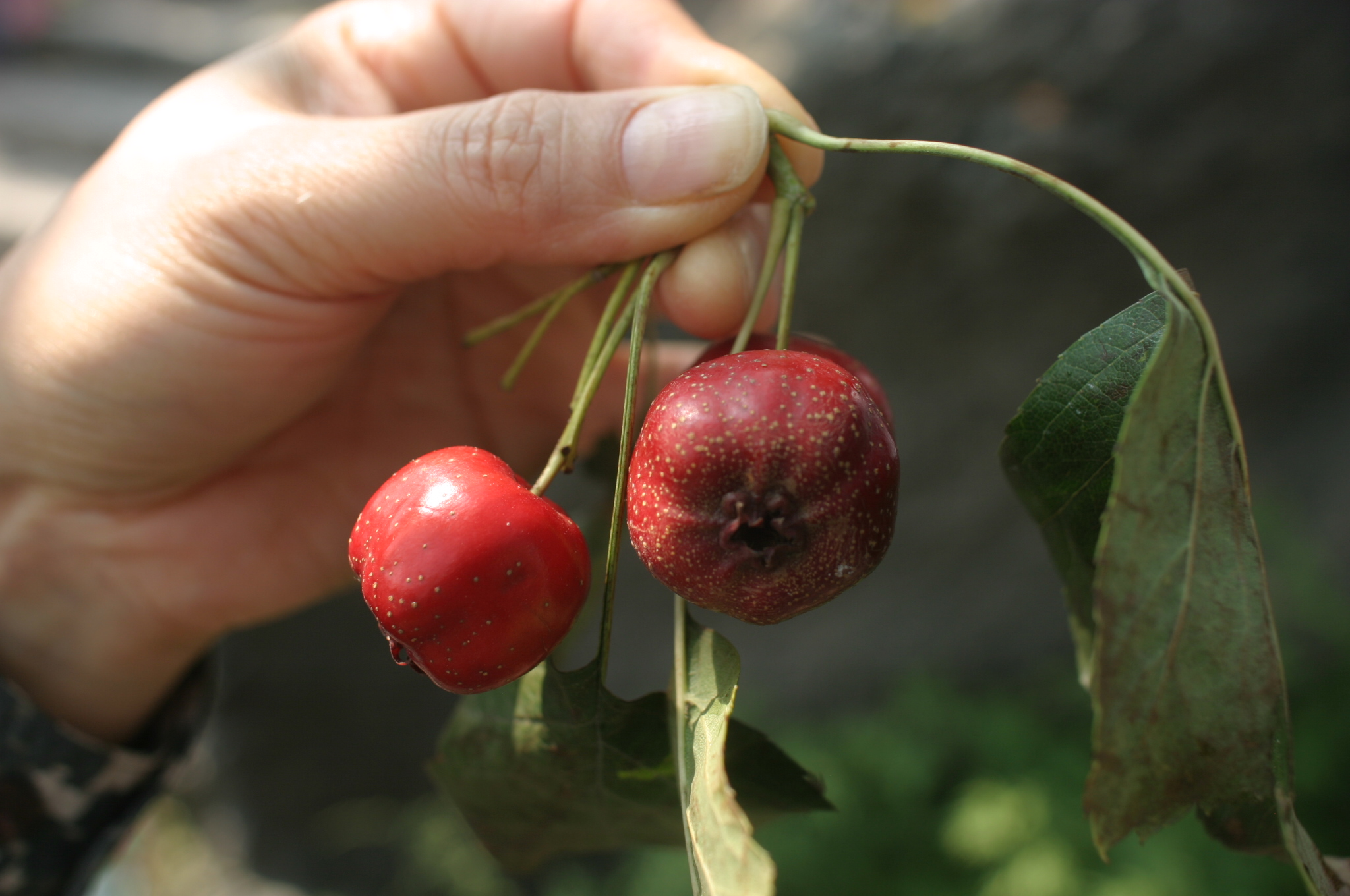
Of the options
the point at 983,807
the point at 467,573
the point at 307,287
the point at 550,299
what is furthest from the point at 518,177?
the point at 983,807

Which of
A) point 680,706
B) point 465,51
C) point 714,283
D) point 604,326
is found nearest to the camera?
point 680,706

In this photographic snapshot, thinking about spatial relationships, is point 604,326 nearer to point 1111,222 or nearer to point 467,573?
point 467,573

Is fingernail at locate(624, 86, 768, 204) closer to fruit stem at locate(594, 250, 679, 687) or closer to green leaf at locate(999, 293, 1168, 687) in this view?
fruit stem at locate(594, 250, 679, 687)

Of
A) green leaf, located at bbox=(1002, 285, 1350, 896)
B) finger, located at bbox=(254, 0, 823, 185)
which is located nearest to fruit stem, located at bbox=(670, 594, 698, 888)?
green leaf, located at bbox=(1002, 285, 1350, 896)

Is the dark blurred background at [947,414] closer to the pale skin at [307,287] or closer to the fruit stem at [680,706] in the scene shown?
the pale skin at [307,287]

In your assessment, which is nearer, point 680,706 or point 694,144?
point 680,706

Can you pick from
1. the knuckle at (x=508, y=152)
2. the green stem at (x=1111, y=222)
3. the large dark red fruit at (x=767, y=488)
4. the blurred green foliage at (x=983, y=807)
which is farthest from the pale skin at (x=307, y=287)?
the blurred green foliage at (x=983, y=807)

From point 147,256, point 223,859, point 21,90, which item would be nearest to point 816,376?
point 147,256
